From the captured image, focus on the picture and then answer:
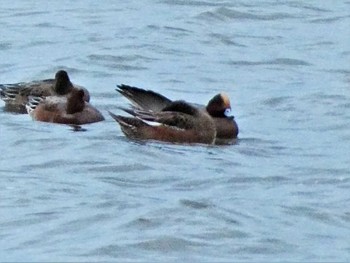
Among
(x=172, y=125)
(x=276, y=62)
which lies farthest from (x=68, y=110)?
(x=276, y=62)

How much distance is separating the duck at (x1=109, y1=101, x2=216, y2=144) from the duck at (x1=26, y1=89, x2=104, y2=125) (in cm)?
64

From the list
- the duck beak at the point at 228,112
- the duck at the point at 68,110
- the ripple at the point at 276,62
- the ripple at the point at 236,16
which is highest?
the duck beak at the point at 228,112

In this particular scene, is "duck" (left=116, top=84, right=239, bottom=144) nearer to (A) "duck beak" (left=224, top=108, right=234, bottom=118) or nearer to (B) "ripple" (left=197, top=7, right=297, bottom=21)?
(A) "duck beak" (left=224, top=108, right=234, bottom=118)

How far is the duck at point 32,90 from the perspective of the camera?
16.3 meters

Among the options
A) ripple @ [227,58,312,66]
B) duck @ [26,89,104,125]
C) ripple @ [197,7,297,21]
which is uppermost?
duck @ [26,89,104,125]

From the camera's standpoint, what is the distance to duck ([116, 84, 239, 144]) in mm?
15176

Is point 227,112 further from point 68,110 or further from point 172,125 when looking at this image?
point 68,110

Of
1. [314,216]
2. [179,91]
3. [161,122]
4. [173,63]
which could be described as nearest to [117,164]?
[161,122]

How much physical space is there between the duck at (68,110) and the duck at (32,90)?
1.00 ft

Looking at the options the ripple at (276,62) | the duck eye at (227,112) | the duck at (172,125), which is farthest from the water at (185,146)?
the duck eye at (227,112)

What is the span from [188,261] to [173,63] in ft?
27.8

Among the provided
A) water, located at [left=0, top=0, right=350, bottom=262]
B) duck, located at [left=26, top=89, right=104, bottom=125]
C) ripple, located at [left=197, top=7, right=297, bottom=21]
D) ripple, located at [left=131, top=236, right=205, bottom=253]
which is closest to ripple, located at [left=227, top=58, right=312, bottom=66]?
water, located at [left=0, top=0, right=350, bottom=262]

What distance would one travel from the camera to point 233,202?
12406 millimetres

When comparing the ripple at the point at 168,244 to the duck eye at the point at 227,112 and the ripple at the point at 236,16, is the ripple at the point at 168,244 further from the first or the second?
the ripple at the point at 236,16
